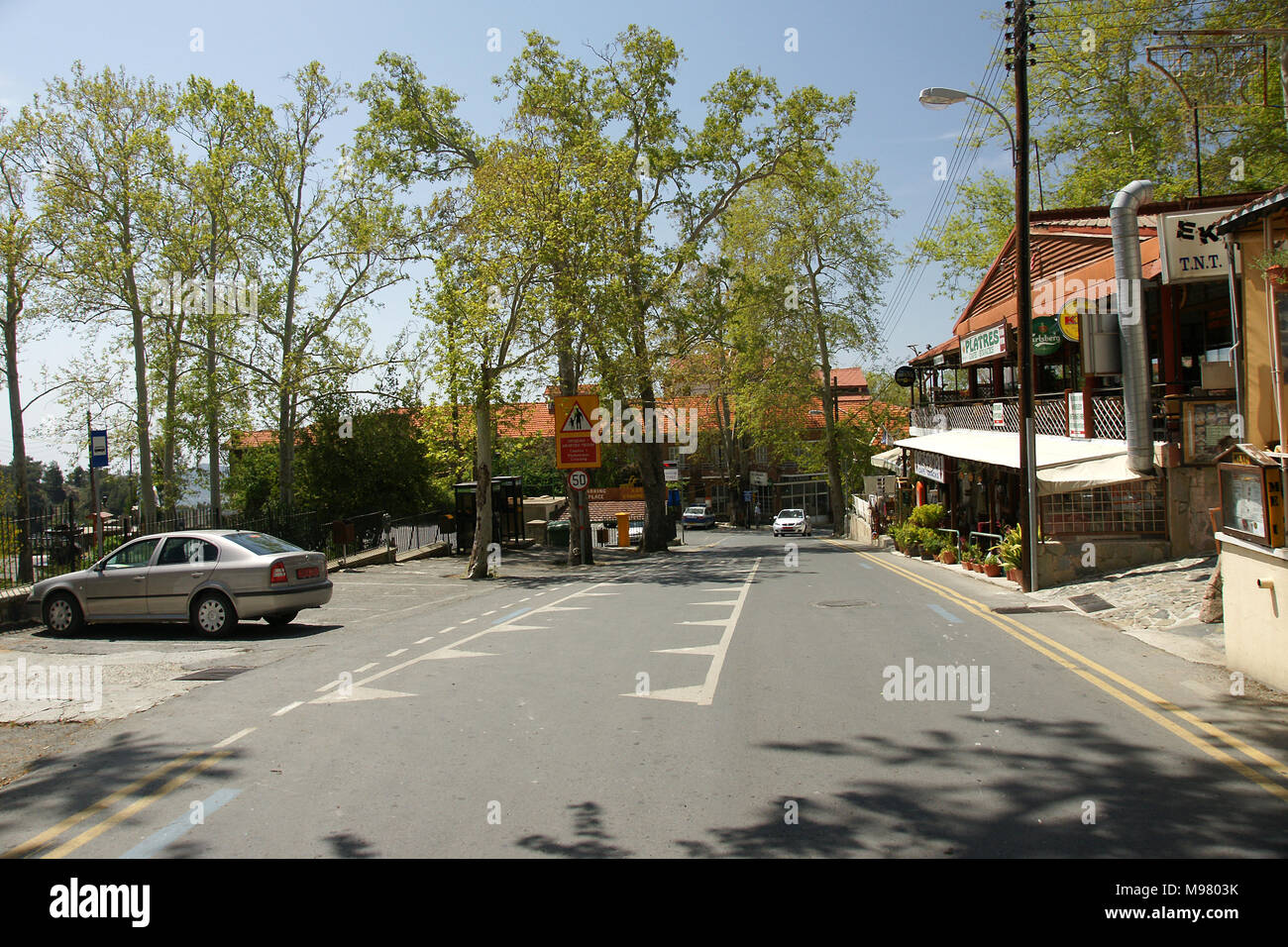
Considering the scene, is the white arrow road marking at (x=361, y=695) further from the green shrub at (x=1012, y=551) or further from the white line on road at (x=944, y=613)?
the green shrub at (x=1012, y=551)

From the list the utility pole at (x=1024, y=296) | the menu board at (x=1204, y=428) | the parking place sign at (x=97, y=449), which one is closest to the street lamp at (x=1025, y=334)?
the utility pole at (x=1024, y=296)

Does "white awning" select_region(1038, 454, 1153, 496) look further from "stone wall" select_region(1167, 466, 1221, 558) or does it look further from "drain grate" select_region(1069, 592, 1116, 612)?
"drain grate" select_region(1069, 592, 1116, 612)

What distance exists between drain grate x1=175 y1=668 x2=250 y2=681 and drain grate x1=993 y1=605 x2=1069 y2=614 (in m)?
10.1

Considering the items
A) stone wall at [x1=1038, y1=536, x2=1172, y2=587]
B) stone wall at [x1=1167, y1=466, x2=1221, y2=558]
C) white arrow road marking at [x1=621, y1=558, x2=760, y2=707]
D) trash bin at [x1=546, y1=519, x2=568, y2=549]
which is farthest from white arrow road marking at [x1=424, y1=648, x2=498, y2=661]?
trash bin at [x1=546, y1=519, x2=568, y2=549]

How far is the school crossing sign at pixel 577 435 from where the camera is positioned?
27.6 m

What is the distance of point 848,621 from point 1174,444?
26.6ft

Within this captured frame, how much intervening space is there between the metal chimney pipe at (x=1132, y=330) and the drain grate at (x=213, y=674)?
14.7 meters

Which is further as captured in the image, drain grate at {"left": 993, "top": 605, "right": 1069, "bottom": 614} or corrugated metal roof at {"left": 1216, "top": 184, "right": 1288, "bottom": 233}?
drain grate at {"left": 993, "top": 605, "right": 1069, "bottom": 614}

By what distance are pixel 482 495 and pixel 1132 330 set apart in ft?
52.0

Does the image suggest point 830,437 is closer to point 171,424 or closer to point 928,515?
point 928,515

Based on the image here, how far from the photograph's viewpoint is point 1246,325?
898 centimetres

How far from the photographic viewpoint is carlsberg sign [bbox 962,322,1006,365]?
84.8 feet
